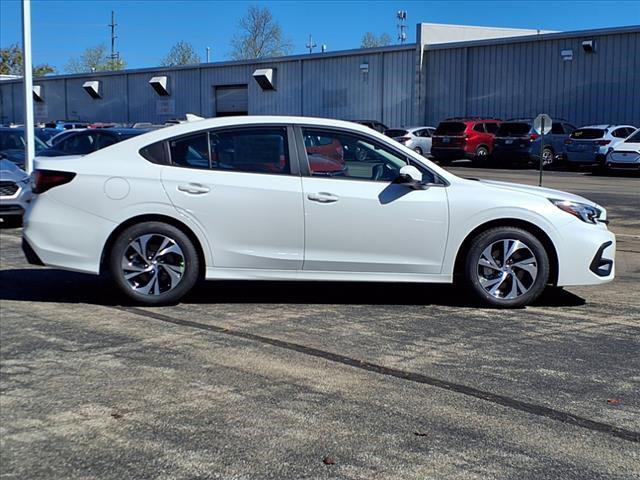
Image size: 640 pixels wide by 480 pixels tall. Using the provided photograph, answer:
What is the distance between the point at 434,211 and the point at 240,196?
1663 mm

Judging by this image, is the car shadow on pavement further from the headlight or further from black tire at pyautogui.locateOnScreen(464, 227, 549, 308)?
the headlight

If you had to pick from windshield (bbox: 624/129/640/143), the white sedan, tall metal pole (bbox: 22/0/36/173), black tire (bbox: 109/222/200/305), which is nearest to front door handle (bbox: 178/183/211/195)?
the white sedan

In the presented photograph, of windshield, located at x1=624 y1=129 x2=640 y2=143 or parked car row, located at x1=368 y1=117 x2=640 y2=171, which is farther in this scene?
parked car row, located at x1=368 y1=117 x2=640 y2=171

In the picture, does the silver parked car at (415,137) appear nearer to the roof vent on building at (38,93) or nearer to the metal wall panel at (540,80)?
the metal wall panel at (540,80)

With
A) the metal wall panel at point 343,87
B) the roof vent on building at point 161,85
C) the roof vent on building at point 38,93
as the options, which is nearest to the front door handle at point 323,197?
the metal wall panel at point 343,87

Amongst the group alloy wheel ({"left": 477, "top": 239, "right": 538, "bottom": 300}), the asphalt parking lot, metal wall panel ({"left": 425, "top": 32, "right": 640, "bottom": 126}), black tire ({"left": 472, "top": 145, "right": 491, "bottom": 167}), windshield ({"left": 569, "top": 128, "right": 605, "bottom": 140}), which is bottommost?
the asphalt parking lot

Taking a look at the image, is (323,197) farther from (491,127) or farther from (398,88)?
(398,88)

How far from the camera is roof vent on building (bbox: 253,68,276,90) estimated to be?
1885 inches

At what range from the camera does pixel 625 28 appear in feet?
114

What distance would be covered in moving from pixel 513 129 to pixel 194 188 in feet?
96.5

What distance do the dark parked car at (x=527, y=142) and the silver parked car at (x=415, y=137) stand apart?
399 cm

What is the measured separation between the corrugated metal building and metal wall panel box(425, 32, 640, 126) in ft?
0.15

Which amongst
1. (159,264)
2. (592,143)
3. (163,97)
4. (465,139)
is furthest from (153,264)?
(163,97)

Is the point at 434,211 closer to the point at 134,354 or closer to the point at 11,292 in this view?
the point at 134,354
